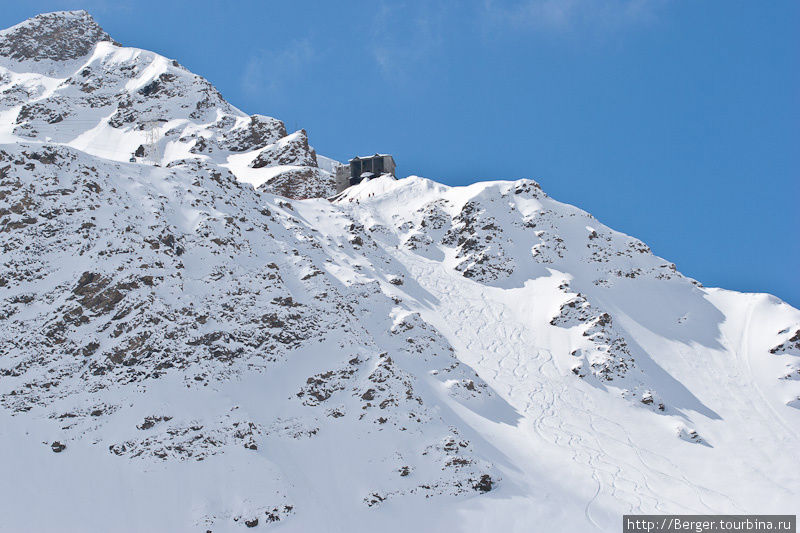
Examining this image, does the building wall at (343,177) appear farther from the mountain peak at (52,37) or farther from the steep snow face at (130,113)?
the mountain peak at (52,37)

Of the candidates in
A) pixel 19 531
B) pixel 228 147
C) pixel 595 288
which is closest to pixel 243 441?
pixel 19 531

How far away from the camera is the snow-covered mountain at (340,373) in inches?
1222

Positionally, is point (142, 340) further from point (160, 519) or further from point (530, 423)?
point (530, 423)

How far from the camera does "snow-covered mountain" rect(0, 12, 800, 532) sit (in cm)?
3103

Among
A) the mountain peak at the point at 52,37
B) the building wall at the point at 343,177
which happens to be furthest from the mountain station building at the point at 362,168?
the mountain peak at the point at 52,37

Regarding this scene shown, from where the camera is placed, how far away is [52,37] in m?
117

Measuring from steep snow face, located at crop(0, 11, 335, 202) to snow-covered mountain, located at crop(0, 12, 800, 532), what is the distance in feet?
78.5

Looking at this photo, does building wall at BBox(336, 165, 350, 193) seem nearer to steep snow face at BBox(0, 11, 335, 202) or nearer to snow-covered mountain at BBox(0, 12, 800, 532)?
steep snow face at BBox(0, 11, 335, 202)

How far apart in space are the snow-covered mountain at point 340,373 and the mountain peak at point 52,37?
78.3 m

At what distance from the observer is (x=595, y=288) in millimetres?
61156

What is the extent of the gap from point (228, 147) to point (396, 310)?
54.2m

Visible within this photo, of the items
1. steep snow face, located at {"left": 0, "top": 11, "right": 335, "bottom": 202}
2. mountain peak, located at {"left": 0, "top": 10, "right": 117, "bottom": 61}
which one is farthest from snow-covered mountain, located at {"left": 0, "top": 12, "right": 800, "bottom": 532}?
mountain peak, located at {"left": 0, "top": 10, "right": 117, "bottom": 61}

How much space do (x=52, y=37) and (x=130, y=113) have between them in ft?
123

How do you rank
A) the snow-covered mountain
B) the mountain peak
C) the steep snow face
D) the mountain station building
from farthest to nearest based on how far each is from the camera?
the mountain peak, the mountain station building, the steep snow face, the snow-covered mountain
